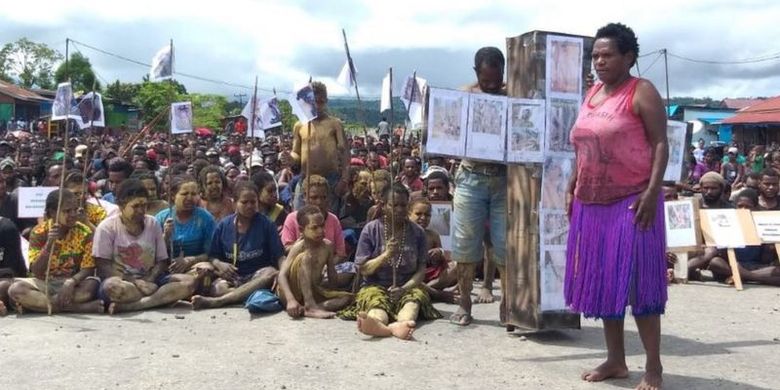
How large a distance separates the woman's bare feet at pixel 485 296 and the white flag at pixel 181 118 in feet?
19.0

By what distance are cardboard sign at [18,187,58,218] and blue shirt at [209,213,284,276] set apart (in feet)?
5.69

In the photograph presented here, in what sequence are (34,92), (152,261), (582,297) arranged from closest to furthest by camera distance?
(582,297), (152,261), (34,92)

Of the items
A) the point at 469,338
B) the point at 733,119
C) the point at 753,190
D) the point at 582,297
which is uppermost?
the point at 733,119

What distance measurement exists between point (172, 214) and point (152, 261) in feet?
2.86

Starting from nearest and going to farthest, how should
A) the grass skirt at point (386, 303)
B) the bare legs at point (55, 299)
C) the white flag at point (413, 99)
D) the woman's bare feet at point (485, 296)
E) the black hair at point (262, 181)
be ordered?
1. the grass skirt at point (386, 303)
2. the bare legs at point (55, 299)
3. the woman's bare feet at point (485, 296)
4. the black hair at point (262, 181)
5. the white flag at point (413, 99)

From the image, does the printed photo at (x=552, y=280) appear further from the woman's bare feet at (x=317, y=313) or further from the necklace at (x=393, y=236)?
the woman's bare feet at (x=317, y=313)

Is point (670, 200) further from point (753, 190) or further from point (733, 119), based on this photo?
point (733, 119)

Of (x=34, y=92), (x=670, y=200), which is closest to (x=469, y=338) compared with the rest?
(x=670, y=200)

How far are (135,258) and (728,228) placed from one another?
5.95 metres

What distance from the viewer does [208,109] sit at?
53750mm

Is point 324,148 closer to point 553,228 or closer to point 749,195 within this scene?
point 553,228

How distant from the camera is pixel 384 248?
6.92m

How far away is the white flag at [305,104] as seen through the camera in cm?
818

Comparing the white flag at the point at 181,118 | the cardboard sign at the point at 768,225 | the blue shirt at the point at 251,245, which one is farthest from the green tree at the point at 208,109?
the cardboard sign at the point at 768,225
